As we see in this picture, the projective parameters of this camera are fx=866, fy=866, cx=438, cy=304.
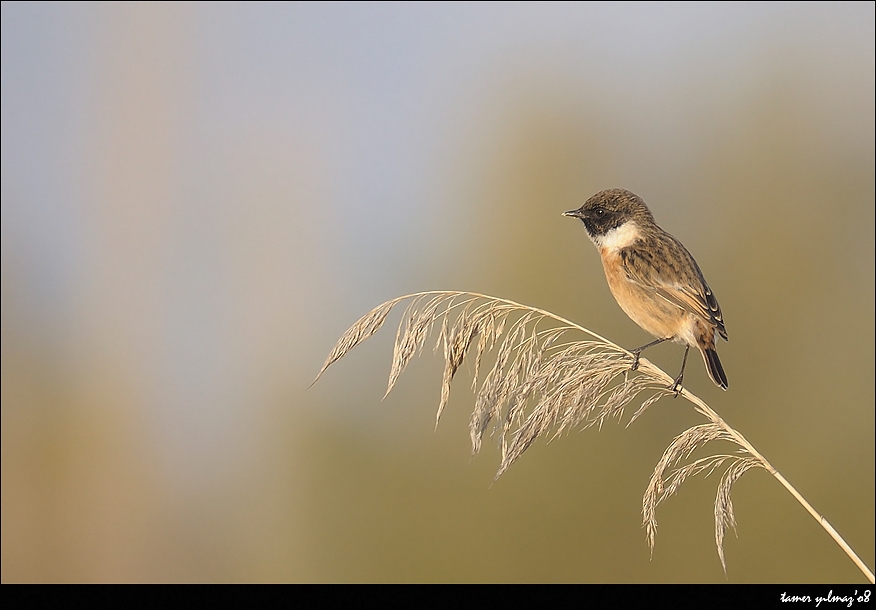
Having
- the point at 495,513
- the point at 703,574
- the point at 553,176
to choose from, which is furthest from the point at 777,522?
the point at 553,176

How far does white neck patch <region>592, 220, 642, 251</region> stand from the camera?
5.30 meters

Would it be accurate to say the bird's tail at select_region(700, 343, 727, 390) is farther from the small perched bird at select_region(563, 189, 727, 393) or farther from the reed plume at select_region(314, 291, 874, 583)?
the reed plume at select_region(314, 291, 874, 583)

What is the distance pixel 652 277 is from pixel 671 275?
11 cm

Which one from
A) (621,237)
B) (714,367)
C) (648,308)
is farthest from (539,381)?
(621,237)

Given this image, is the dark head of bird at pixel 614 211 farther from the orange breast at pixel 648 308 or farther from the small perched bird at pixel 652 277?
the orange breast at pixel 648 308

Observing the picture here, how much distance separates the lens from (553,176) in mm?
14547

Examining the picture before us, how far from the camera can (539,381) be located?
313 centimetres

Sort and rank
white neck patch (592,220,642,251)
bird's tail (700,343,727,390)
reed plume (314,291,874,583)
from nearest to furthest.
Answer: reed plume (314,291,874,583)
bird's tail (700,343,727,390)
white neck patch (592,220,642,251)

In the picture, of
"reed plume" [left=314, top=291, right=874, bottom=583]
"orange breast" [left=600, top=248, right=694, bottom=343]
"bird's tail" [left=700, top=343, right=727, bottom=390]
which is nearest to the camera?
"reed plume" [left=314, top=291, right=874, bottom=583]

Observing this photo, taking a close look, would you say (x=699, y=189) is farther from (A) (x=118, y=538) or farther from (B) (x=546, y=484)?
(A) (x=118, y=538)

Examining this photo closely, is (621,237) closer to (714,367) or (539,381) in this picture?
(714,367)

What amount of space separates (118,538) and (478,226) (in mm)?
8075

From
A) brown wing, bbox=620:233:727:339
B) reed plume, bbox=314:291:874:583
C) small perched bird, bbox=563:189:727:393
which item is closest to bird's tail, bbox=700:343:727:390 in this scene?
small perched bird, bbox=563:189:727:393

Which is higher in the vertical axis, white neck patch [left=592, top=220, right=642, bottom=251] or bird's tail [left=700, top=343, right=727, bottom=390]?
white neck patch [left=592, top=220, right=642, bottom=251]
